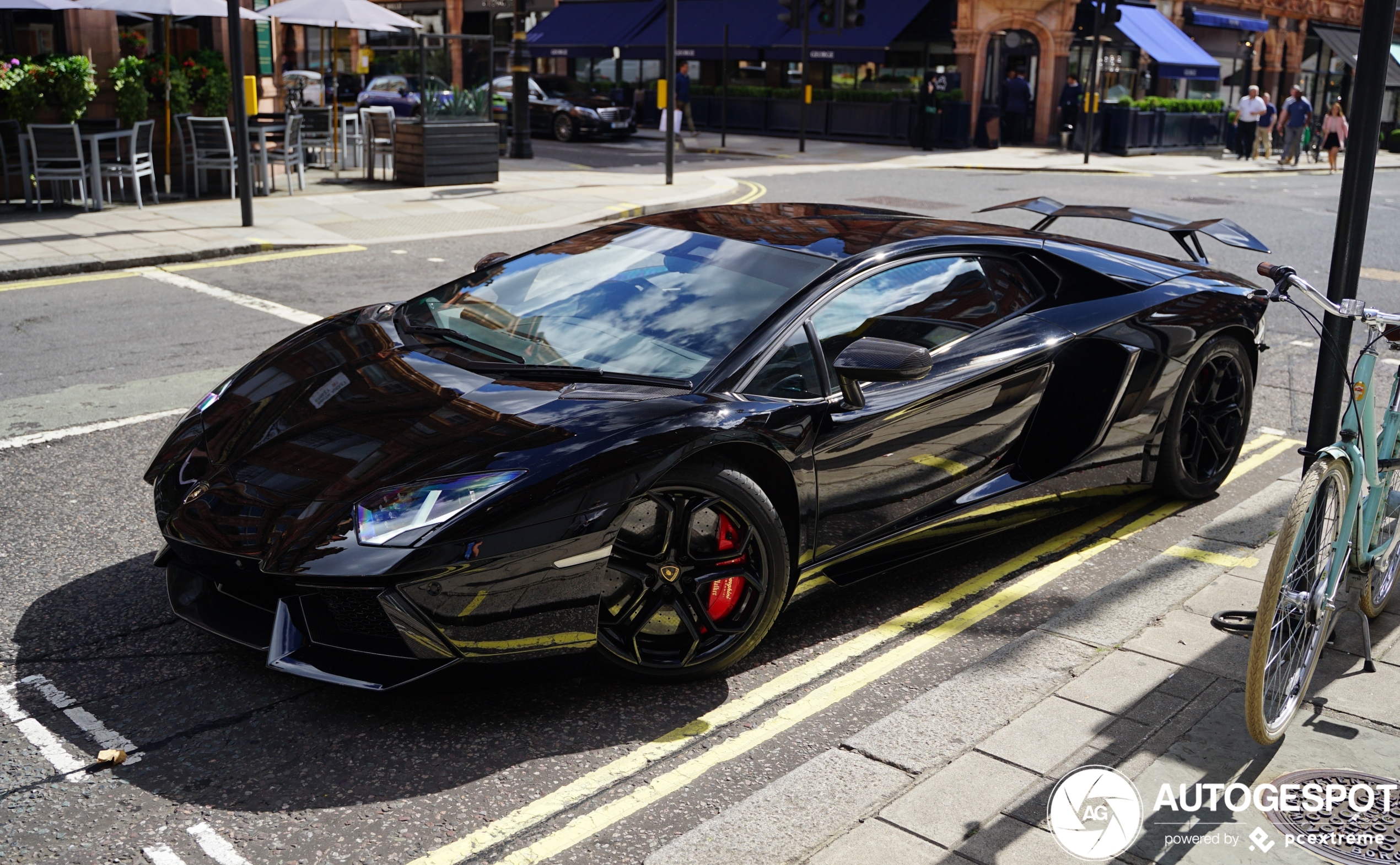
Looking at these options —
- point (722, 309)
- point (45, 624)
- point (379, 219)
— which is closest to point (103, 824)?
point (45, 624)

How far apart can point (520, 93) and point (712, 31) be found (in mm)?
13766

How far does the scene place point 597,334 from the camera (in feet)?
13.6

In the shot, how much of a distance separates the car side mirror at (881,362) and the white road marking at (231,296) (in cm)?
567

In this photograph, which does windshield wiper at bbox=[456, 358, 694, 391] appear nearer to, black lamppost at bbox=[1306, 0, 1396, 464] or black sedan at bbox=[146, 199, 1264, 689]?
black sedan at bbox=[146, 199, 1264, 689]

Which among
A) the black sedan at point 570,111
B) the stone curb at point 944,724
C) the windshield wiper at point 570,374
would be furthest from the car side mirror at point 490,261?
the black sedan at point 570,111

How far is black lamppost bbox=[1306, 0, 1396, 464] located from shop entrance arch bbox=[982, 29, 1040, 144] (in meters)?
28.6

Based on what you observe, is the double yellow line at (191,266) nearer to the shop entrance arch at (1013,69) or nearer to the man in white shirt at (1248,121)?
the shop entrance arch at (1013,69)

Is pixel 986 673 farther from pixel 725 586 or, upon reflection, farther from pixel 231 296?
pixel 231 296

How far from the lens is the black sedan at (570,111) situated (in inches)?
1156

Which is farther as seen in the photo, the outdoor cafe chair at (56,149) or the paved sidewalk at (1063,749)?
the outdoor cafe chair at (56,149)

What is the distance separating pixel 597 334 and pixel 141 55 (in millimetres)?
14502

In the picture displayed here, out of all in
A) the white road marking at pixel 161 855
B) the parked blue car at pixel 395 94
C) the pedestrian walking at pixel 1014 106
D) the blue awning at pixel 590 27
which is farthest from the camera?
the blue awning at pixel 590 27

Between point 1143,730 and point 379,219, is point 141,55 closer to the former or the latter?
point 379,219

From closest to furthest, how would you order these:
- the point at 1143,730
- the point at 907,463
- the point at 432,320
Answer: the point at 1143,730 < the point at 907,463 < the point at 432,320
